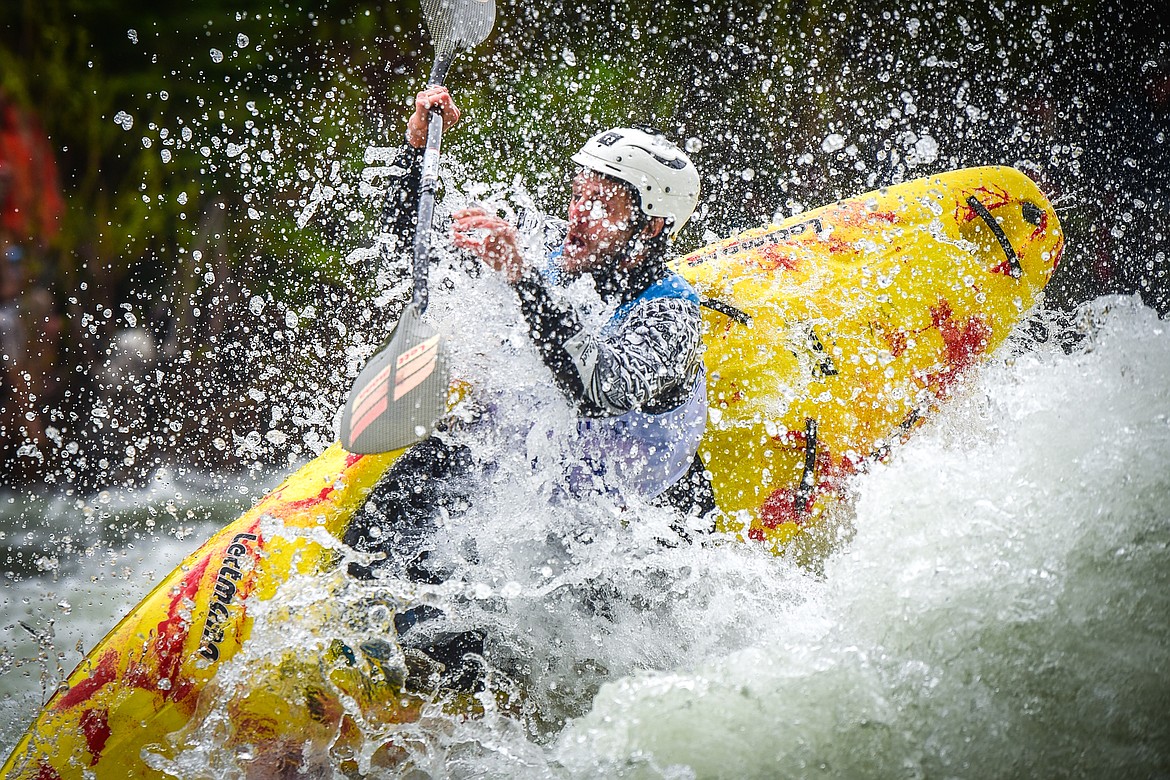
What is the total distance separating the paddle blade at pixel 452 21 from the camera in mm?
2320

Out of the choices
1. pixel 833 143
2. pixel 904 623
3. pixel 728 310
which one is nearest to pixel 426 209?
pixel 728 310

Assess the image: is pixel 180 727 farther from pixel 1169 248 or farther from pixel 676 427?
pixel 1169 248

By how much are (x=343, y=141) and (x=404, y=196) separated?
2736 mm

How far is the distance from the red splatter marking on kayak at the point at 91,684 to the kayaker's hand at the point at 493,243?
4.22 ft

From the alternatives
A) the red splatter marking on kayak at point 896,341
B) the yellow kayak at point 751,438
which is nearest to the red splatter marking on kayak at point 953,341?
the yellow kayak at point 751,438

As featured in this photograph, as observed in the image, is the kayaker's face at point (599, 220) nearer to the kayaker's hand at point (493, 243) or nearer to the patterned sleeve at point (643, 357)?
the patterned sleeve at point (643, 357)

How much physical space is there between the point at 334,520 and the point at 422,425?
0.38 meters

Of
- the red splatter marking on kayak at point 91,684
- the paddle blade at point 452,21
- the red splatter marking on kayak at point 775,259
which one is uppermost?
the paddle blade at point 452,21

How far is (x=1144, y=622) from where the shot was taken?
6.27 ft

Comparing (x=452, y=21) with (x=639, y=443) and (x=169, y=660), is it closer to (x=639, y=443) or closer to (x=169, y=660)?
(x=639, y=443)

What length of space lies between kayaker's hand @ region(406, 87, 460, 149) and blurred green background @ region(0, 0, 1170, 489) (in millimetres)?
2149

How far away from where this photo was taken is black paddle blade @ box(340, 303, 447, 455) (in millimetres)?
1951

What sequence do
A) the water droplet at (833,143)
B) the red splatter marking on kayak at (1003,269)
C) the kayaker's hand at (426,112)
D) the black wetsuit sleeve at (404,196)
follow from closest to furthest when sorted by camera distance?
1. the kayaker's hand at (426,112)
2. the black wetsuit sleeve at (404,196)
3. the red splatter marking on kayak at (1003,269)
4. the water droplet at (833,143)

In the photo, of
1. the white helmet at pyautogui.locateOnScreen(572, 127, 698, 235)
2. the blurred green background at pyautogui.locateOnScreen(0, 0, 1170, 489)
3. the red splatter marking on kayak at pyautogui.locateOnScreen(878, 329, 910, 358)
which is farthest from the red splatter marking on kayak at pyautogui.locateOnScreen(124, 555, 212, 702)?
the blurred green background at pyautogui.locateOnScreen(0, 0, 1170, 489)
